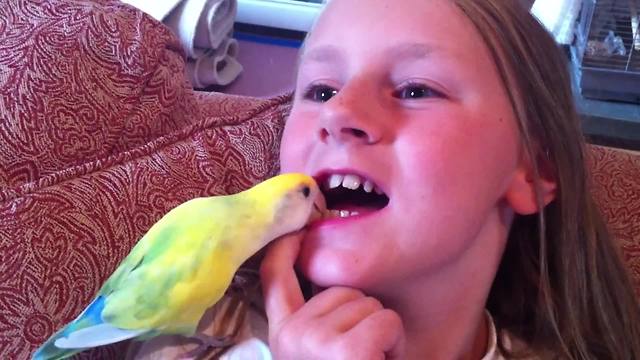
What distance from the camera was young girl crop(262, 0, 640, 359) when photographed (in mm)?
698

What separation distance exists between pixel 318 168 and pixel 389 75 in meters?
0.12

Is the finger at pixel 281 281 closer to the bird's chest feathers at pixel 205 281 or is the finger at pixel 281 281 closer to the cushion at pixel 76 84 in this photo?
the bird's chest feathers at pixel 205 281

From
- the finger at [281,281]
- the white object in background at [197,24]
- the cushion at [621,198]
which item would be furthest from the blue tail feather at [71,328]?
the white object in background at [197,24]

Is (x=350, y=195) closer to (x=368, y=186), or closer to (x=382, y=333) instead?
(x=368, y=186)

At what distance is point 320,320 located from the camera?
25.8 inches

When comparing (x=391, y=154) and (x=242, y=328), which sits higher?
(x=391, y=154)

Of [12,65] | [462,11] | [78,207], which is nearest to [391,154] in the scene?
[462,11]

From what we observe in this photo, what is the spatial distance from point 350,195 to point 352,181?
0.18 ft

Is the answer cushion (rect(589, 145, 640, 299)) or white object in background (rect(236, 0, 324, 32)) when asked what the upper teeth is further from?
white object in background (rect(236, 0, 324, 32))

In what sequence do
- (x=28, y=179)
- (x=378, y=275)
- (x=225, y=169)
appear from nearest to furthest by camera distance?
(x=378, y=275) → (x=28, y=179) → (x=225, y=169)

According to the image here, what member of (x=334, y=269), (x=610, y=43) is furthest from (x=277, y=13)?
(x=334, y=269)

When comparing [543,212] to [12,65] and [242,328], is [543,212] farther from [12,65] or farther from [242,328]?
[12,65]

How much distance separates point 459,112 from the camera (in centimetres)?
76

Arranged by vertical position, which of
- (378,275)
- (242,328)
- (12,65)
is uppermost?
(12,65)
